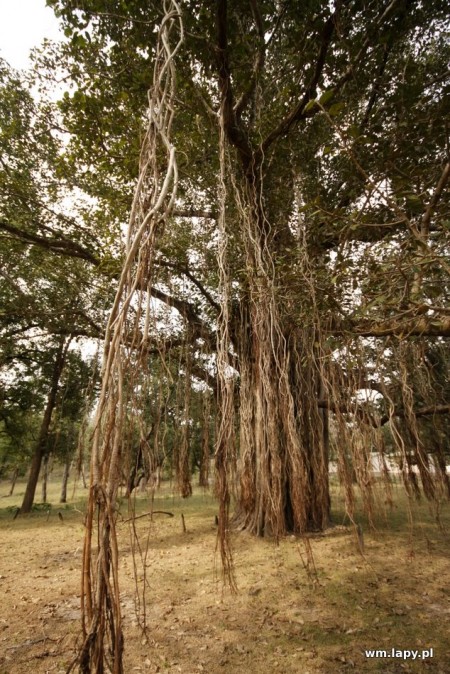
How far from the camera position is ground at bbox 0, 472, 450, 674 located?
76.7 inches

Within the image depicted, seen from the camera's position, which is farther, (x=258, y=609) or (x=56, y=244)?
(x=56, y=244)

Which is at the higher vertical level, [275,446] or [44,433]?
[44,433]

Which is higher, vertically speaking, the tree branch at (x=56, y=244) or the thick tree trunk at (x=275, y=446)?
the tree branch at (x=56, y=244)

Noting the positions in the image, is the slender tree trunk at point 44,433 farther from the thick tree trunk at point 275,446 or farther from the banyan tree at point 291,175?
the thick tree trunk at point 275,446

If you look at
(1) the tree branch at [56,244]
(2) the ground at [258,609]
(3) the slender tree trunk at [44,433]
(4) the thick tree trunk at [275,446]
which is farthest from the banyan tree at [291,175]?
(3) the slender tree trunk at [44,433]

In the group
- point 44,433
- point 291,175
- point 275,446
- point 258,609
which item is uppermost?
point 291,175

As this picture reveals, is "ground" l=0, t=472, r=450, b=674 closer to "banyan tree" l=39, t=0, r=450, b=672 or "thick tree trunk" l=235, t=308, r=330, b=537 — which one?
"thick tree trunk" l=235, t=308, r=330, b=537

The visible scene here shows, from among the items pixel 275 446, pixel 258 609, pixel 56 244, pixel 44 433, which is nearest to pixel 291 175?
pixel 275 446

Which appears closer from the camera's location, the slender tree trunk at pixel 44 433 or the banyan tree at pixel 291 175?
the banyan tree at pixel 291 175

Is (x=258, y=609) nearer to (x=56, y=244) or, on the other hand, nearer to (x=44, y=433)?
(x=56, y=244)

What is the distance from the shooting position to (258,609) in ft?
8.39

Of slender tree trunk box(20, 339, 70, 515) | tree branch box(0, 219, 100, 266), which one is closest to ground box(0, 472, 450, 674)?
tree branch box(0, 219, 100, 266)

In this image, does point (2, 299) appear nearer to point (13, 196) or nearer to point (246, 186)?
point (13, 196)

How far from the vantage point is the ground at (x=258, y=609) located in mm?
1947
